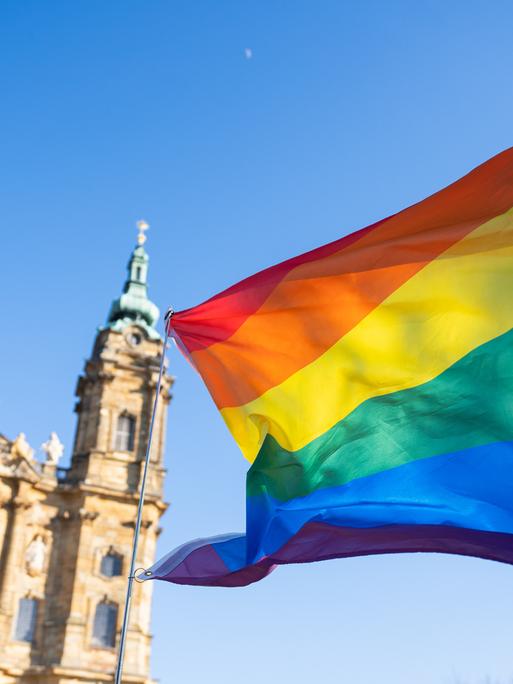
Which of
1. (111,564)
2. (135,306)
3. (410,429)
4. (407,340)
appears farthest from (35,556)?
(410,429)

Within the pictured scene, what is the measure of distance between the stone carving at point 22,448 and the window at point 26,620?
7.65 metres

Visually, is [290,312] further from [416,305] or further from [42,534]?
[42,534]

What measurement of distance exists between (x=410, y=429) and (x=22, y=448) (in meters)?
41.6

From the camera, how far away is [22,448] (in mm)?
48719

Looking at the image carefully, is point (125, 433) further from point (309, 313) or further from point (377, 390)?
point (377, 390)

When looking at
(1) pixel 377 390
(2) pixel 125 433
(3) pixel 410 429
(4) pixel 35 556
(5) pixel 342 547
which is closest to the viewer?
(5) pixel 342 547

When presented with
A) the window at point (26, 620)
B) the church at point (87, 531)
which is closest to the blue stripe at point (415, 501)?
the church at point (87, 531)

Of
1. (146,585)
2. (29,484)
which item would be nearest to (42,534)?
(29,484)

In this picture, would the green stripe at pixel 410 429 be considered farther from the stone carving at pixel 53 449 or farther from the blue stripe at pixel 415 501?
the stone carving at pixel 53 449

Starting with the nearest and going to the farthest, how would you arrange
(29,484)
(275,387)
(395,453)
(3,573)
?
(395,453) → (275,387) → (3,573) → (29,484)

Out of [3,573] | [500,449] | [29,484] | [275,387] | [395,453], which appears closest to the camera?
[500,449]

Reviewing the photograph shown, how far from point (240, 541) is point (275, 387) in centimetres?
195

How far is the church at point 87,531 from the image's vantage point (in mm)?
43812

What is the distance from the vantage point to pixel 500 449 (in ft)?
30.4
